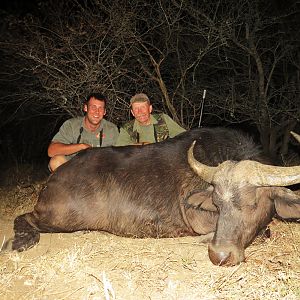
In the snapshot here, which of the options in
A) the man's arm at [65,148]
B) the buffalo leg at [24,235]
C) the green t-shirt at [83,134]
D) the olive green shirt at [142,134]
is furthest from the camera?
the olive green shirt at [142,134]

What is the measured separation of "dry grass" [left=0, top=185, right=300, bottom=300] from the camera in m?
2.96

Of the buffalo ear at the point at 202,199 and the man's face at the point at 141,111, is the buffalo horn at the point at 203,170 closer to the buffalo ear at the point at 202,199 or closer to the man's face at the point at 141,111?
the buffalo ear at the point at 202,199

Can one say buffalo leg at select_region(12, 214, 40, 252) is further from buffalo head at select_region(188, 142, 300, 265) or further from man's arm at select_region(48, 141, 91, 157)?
buffalo head at select_region(188, 142, 300, 265)

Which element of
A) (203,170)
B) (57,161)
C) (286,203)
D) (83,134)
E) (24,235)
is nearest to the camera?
(286,203)

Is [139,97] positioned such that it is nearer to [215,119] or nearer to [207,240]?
[207,240]

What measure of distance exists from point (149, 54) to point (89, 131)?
2.18 m

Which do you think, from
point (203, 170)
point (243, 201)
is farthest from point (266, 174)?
point (203, 170)

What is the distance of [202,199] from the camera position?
3990mm

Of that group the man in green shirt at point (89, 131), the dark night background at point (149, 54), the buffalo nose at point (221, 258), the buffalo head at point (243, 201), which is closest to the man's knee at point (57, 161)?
the man in green shirt at point (89, 131)

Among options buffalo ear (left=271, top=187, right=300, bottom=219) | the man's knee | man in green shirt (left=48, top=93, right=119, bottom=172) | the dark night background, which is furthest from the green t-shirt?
buffalo ear (left=271, top=187, right=300, bottom=219)

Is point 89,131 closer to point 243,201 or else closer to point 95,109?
point 95,109

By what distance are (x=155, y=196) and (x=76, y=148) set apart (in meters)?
1.36

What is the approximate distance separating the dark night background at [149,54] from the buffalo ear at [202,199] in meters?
3.39

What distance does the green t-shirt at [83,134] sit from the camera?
554cm
